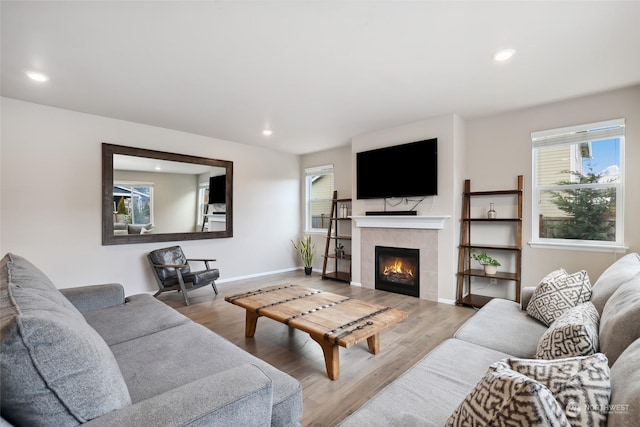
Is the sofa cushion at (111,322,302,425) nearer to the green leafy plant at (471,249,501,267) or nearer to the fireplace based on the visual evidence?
the fireplace

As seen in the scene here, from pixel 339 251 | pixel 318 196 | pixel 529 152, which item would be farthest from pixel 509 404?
pixel 318 196

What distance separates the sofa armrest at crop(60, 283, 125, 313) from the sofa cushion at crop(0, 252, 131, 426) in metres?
1.55

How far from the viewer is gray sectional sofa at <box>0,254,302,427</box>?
77cm

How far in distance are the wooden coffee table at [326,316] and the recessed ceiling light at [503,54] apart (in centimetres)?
228

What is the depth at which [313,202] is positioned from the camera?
6.46 metres

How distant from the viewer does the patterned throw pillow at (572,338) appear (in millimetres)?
1211

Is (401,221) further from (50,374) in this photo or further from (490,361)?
(50,374)

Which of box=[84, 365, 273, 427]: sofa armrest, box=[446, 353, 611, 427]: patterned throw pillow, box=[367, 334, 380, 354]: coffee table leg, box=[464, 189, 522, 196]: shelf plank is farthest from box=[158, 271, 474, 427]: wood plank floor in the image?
box=[464, 189, 522, 196]: shelf plank

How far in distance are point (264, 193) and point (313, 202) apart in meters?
1.13

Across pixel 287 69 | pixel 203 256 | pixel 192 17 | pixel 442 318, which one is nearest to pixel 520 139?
pixel 442 318

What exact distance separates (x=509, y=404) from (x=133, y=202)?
4.72m

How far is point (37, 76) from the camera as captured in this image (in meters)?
2.81

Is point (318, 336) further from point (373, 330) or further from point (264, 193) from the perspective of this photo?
point (264, 193)

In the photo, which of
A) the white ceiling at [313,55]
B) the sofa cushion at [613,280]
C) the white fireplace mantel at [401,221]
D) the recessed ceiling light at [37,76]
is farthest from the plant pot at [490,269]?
the recessed ceiling light at [37,76]
